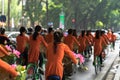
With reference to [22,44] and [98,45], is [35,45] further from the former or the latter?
[98,45]

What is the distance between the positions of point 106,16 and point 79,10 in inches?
475

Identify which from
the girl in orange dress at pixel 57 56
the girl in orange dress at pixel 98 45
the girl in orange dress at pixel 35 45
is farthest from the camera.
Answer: the girl in orange dress at pixel 98 45

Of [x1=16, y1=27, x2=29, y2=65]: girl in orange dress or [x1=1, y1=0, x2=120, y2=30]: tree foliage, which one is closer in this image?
[x1=16, y1=27, x2=29, y2=65]: girl in orange dress

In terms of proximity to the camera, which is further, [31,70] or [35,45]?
[35,45]

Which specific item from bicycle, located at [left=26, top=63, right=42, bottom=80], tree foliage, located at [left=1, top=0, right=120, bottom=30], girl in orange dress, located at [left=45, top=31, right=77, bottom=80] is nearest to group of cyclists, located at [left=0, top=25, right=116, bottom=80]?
girl in orange dress, located at [left=45, top=31, right=77, bottom=80]

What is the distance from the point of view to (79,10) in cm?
6191

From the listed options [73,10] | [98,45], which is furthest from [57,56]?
[73,10]

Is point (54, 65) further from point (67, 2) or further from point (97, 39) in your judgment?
point (67, 2)

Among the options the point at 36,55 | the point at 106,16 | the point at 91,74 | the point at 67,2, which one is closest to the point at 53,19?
the point at 67,2

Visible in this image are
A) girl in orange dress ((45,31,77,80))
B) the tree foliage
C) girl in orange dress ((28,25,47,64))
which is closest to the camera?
girl in orange dress ((45,31,77,80))

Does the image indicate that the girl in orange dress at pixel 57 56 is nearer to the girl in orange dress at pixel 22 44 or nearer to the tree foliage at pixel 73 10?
the girl in orange dress at pixel 22 44

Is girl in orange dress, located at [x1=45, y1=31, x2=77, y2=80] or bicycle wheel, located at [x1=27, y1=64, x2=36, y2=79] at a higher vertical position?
girl in orange dress, located at [x1=45, y1=31, x2=77, y2=80]

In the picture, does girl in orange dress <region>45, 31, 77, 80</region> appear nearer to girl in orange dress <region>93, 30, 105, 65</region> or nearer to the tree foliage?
girl in orange dress <region>93, 30, 105, 65</region>

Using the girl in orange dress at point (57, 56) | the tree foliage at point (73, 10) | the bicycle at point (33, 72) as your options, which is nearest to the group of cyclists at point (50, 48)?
the girl in orange dress at point (57, 56)
